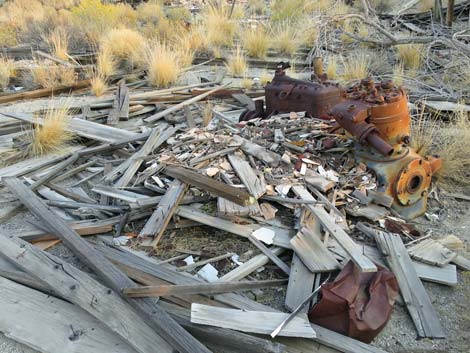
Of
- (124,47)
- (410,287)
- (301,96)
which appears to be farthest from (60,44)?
(410,287)

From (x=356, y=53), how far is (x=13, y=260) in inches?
331

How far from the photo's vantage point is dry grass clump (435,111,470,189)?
4.96 m

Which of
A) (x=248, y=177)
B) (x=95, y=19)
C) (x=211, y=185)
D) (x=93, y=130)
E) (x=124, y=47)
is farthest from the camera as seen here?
(x=95, y=19)

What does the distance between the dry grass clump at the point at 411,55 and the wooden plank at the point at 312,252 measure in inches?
245

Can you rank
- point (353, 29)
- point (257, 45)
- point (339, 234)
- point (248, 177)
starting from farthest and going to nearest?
point (353, 29), point (257, 45), point (248, 177), point (339, 234)

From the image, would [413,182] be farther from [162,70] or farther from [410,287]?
[162,70]

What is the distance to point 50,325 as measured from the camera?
9.45 feet

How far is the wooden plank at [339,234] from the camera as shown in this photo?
2945 millimetres

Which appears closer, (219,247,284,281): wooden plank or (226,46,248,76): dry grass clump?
(219,247,284,281): wooden plank

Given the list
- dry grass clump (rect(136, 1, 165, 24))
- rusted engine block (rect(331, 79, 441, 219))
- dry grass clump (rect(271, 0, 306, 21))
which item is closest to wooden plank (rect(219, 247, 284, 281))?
rusted engine block (rect(331, 79, 441, 219))

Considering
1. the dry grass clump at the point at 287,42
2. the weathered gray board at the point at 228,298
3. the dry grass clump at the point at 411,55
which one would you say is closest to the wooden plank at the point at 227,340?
the weathered gray board at the point at 228,298

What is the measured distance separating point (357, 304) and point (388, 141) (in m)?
1.85

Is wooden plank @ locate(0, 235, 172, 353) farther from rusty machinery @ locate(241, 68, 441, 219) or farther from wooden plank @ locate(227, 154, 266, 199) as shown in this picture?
rusty machinery @ locate(241, 68, 441, 219)

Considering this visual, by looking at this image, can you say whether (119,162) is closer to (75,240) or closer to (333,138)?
(75,240)
